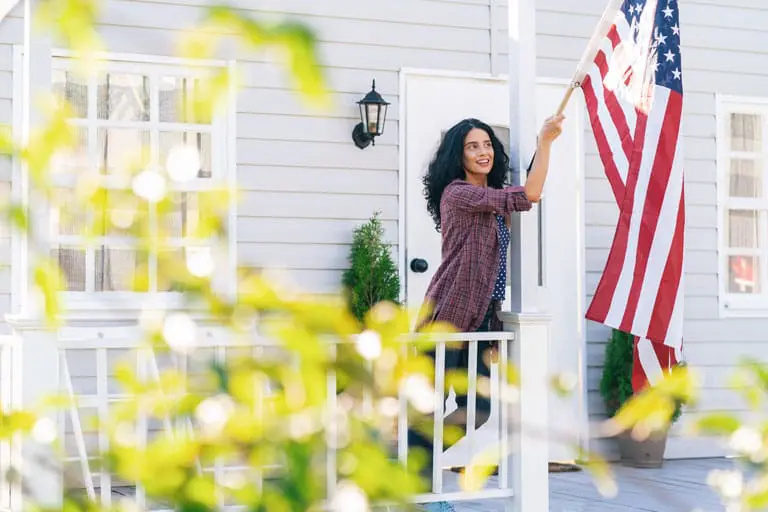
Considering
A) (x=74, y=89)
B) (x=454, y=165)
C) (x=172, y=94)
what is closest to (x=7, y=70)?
(x=74, y=89)

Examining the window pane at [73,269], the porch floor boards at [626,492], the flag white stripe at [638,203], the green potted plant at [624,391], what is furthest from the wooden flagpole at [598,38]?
the window pane at [73,269]

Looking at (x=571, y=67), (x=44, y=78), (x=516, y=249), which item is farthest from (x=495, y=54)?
(x=44, y=78)

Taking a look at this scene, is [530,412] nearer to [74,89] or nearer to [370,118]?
[370,118]

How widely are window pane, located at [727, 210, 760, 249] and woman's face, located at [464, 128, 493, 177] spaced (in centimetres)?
312

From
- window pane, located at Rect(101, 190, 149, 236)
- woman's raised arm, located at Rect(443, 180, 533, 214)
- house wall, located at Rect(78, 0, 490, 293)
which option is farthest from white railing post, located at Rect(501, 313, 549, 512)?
window pane, located at Rect(101, 190, 149, 236)

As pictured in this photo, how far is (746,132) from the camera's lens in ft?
22.2

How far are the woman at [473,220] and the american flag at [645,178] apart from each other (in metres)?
0.26

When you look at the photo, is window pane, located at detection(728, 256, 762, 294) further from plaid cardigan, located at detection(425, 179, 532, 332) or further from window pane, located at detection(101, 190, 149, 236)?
window pane, located at detection(101, 190, 149, 236)

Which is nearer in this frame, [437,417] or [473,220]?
[437,417]

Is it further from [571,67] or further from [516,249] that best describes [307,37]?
[571,67]

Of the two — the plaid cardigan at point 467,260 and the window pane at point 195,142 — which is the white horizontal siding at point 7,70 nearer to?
the window pane at point 195,142

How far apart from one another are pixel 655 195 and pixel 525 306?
60cm

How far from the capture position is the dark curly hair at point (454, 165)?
407 cm

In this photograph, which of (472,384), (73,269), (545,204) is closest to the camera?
(472,384)
